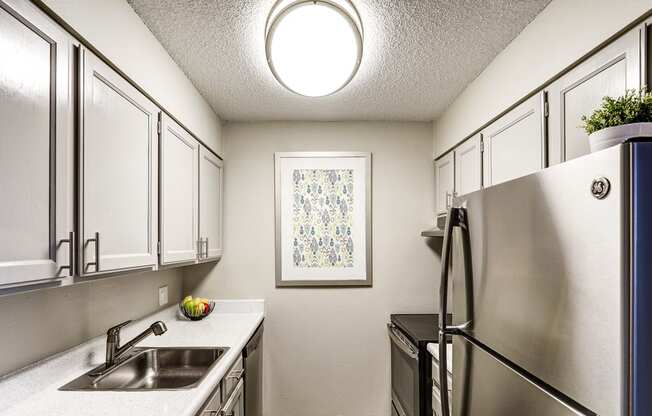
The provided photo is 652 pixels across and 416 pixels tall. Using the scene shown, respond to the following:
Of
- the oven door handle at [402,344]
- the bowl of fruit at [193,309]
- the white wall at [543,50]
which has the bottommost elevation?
the oven door handle at [402,344]

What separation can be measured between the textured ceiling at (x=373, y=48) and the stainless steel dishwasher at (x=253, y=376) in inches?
62.4

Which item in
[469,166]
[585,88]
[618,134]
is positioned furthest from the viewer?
[469,166]

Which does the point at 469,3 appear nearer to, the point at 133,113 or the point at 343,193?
the point at 133,113

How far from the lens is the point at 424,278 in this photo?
3.49 meters

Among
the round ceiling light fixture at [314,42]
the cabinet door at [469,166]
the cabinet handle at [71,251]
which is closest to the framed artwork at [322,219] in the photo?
the cabinet door at [469,166]

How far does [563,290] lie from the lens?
84 centimetres

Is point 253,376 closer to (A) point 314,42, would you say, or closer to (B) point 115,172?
(B) point 115,172

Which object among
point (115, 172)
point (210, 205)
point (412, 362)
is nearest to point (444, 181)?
point (412, 362)

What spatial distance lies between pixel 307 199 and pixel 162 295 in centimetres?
127

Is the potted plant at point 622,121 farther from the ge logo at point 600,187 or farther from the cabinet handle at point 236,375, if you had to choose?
the cabinet handle at point 236,375

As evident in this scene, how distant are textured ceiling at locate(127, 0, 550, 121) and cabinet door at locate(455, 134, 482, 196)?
0.37 meters

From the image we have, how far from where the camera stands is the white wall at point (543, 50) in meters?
1.33

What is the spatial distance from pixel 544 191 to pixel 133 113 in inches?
60.0

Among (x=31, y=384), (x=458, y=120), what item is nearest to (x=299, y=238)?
(x=458, y=120)
